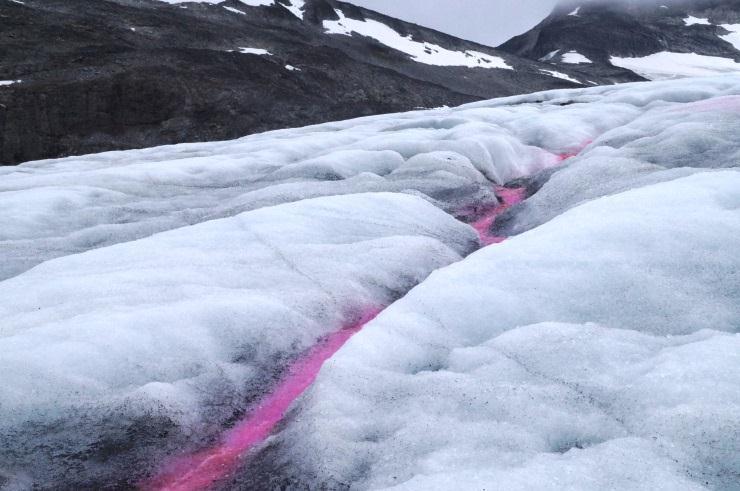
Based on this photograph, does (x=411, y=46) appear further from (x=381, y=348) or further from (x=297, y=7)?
(x=381, y=348)

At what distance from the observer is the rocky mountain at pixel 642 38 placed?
9381cm

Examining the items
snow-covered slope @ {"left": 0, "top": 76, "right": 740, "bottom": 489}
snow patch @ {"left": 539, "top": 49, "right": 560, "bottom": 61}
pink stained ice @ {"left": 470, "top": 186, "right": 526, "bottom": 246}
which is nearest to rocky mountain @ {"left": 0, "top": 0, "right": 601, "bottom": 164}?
snow-covered slope @ {"left": 0, "top": 76, "right": 740, "bottom": 489}

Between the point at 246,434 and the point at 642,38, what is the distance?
122 metres

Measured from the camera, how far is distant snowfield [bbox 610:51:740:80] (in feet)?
290

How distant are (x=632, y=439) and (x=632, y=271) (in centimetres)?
256

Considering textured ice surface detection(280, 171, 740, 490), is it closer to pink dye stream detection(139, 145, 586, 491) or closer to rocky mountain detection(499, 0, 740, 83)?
pink dye stream detection(139, 145, 586, 491)

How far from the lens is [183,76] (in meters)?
42.8

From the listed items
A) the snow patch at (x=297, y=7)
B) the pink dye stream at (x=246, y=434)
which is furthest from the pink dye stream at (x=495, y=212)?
the snow patch at (x=297, y=7)

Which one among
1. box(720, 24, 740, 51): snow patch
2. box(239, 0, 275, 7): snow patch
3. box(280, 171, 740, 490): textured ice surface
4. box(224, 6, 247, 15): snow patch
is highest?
box(720, 24, 740, 51): snow patch

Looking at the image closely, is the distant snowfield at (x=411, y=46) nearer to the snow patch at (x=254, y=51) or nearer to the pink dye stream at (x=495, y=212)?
the snow patch at (x=254, y=51)

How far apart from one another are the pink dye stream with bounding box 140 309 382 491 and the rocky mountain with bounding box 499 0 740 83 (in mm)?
90199

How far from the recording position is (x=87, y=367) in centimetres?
538

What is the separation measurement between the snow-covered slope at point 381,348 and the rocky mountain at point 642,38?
288 feet

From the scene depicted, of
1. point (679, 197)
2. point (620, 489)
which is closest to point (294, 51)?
point (679, 197)
